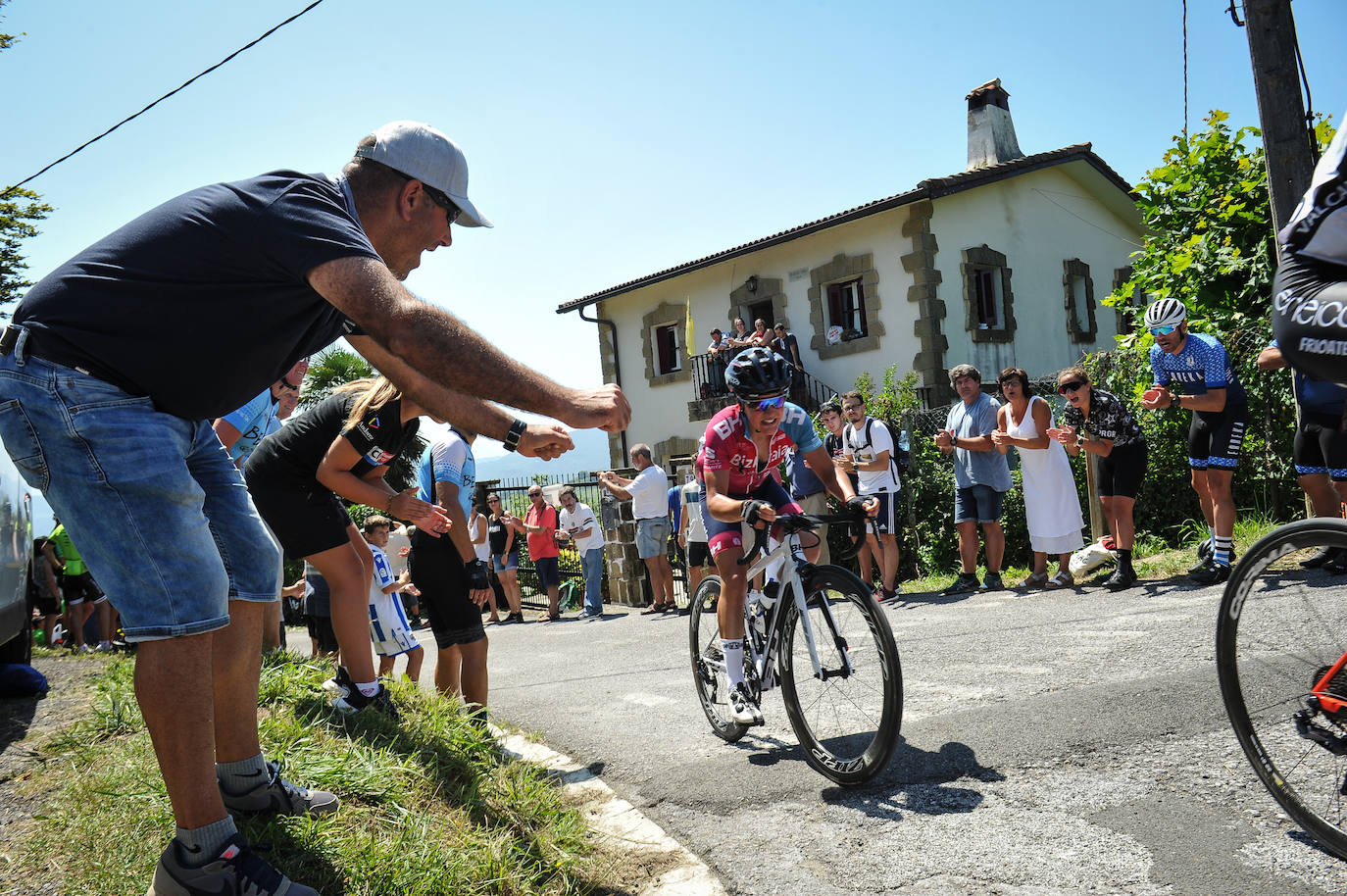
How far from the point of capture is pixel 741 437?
Answer: 15.4 feet

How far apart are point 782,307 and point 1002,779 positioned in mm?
19473

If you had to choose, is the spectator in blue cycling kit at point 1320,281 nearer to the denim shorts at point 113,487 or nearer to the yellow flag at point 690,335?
the denim shorts at point 113,487

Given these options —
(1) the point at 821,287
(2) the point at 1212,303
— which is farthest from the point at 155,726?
(1) the point at 821,287

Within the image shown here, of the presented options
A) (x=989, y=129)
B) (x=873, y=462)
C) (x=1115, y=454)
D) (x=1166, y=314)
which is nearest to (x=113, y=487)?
(x=1166, y=314)

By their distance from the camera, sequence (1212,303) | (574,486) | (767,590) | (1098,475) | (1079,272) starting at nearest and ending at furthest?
(767,590) → (1098,475) → (1212,303) → (574,486) → (1079,272)

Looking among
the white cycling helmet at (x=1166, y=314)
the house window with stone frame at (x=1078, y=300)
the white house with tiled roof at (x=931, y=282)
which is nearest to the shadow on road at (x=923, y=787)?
the white cycling helmet at (x=1166, y=314)

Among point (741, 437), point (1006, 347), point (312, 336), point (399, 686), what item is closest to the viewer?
point (312, 336)

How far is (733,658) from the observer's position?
461cm

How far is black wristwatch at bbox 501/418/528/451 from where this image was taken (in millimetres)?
2555

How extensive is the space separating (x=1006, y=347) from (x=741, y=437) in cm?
1808

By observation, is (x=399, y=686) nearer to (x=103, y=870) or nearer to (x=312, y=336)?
(x=103, y=870)

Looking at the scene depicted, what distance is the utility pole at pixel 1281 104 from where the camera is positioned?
7.41 m

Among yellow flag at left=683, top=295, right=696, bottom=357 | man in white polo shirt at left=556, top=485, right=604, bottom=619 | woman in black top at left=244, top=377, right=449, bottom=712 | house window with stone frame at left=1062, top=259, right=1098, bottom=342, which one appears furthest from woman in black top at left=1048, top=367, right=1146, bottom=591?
house window with stone frame at left=1062, top=259, right=1098, bottom=342

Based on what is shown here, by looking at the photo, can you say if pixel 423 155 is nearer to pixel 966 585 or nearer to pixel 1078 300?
pixel 966 585
